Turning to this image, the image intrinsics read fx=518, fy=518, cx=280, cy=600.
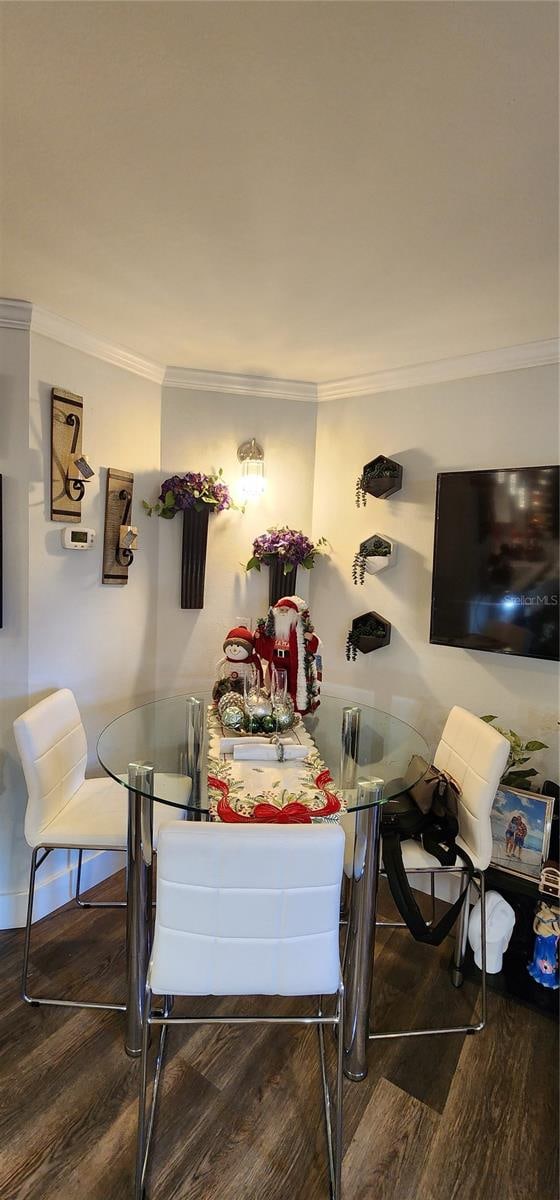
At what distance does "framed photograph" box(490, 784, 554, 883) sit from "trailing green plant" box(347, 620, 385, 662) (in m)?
0.87

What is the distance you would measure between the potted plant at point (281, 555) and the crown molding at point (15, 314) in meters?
1.32

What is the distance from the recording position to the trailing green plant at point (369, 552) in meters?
2.50

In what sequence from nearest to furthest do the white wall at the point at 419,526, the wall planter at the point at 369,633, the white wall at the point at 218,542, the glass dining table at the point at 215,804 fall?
the glass dining table at the point at 215,804 < the white wall at the point at 218,542 < the white wall at the point at 419,526 < the wall planter at the point at 369,633

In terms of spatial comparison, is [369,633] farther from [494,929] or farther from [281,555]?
[494,929]

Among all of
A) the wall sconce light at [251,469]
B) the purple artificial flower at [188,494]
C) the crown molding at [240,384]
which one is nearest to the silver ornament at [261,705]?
the purple artificial flower at [188,494]

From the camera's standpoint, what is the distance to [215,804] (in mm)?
1391

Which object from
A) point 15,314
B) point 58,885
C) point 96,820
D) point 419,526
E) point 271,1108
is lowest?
point 271,1108

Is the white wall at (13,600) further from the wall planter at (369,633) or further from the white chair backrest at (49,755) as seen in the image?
the wall planter at (369,633)

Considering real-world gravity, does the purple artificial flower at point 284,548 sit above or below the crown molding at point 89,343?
below

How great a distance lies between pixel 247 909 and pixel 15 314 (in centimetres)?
211

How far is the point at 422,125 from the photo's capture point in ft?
3.52

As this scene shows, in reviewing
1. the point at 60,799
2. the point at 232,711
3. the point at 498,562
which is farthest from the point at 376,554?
the point at 60,799

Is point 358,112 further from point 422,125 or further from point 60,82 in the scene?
point 60,82

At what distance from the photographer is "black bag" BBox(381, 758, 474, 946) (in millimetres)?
1593
